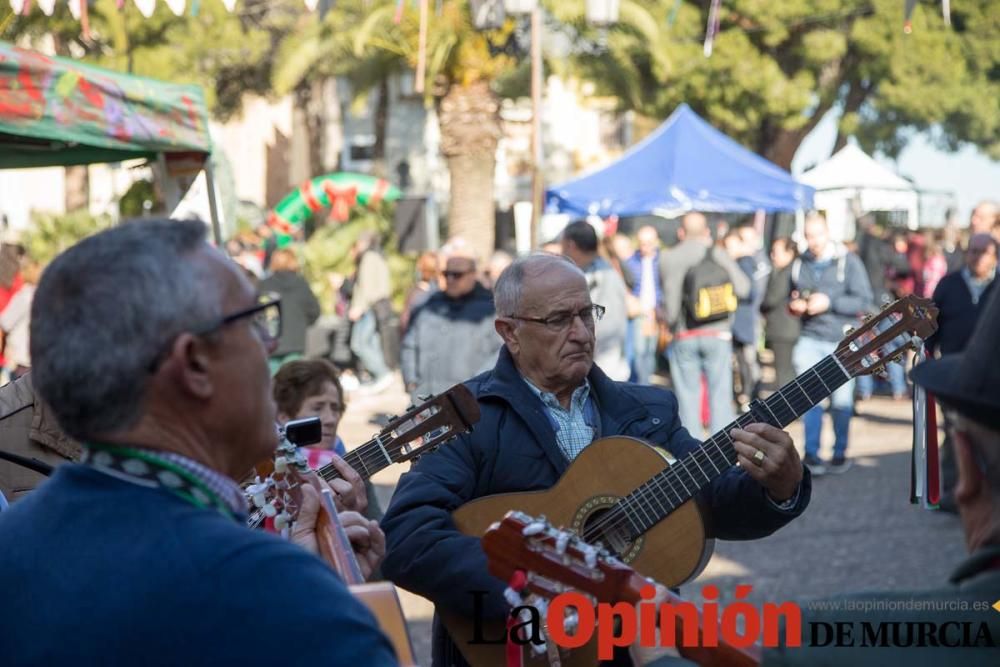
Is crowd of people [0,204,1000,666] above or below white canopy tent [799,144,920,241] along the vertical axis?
above

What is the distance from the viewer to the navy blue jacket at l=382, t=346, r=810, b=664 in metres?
3.64

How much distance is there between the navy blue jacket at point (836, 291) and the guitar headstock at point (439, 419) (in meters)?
7.64

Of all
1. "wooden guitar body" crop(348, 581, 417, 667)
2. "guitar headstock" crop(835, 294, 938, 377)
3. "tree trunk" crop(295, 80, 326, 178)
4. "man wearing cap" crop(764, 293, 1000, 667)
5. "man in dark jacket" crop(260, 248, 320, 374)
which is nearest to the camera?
"man wearing cap" crop(764, 293, 1000, 667)

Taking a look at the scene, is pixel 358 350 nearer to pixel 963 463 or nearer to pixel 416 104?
pixel 963 463

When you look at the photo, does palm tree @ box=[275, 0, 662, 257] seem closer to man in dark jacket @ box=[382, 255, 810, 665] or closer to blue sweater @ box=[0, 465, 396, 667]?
man in dark jacket @ box=[382, 255, 810, 665]

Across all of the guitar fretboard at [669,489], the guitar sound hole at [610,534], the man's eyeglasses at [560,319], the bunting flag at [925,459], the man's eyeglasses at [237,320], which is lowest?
the guitar sound hole at [610,534]

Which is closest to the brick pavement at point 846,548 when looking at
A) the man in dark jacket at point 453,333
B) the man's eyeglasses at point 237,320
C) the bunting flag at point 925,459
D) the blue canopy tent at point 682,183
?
the man in dark jacket at point 453,333

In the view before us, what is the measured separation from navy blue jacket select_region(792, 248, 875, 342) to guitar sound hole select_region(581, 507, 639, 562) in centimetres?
746

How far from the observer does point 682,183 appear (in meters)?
16.3

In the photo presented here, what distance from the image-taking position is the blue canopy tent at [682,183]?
16.2 meters

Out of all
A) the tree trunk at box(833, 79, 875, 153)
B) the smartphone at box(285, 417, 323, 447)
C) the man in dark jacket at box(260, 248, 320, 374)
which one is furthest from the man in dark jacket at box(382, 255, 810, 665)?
the tree trunk at box(833, 79, 875, 153)

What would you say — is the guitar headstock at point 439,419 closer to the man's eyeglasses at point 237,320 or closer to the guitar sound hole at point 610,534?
the guitar sound hole at point 610,534

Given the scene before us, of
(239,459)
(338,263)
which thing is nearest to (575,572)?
(239,459)

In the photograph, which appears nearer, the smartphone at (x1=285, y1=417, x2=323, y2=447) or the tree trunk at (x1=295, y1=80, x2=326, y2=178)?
the smartphone at (x1=285, y1=417, x2=323, y2=447)
